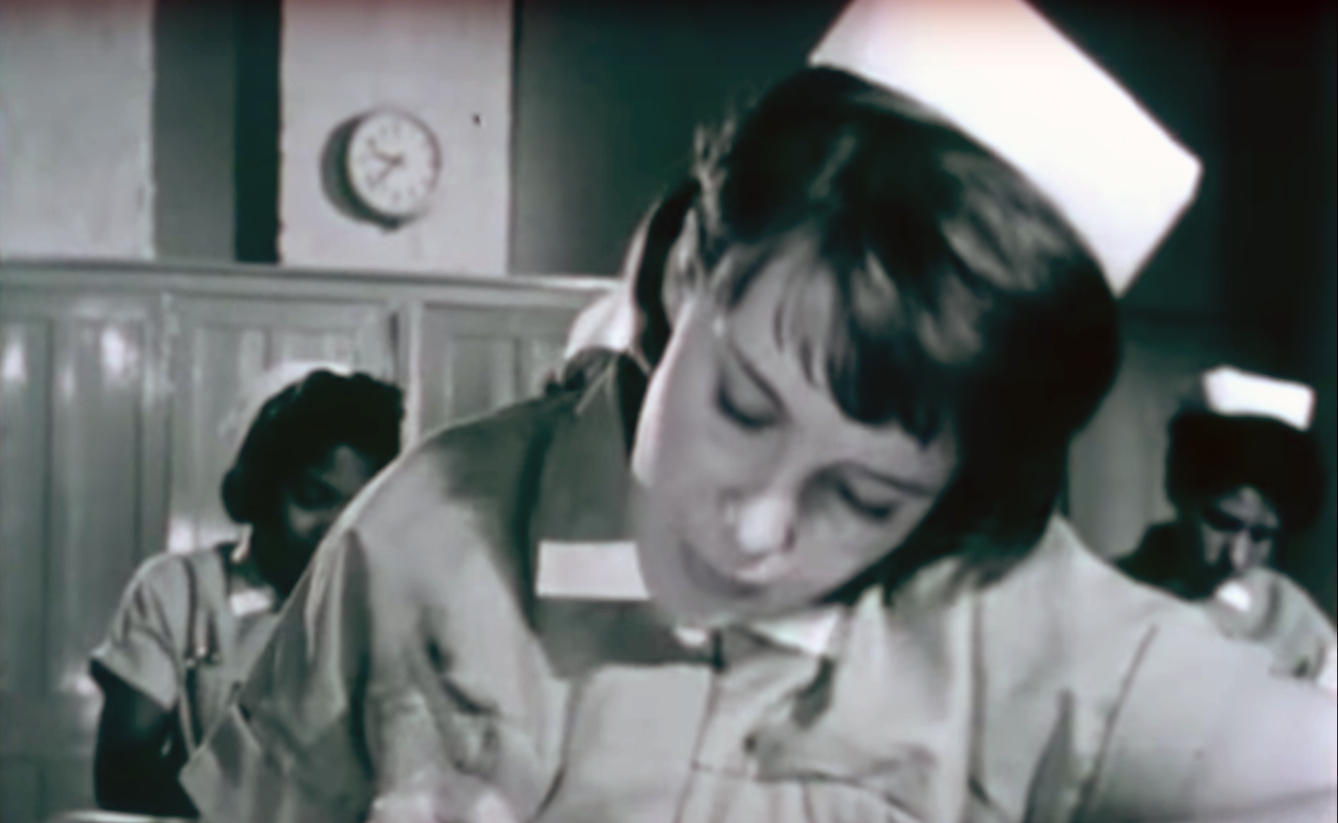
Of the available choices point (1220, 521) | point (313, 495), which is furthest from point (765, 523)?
point (1220, 521)

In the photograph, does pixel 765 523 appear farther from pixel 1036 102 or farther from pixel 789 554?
pixel 1036 102

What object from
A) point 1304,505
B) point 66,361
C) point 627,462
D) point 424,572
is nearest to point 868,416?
point 627,462

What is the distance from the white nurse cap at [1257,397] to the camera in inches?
74.6

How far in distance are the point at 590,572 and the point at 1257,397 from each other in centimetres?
91

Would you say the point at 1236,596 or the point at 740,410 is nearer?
the point at 740,410

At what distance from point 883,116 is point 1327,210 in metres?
0.67

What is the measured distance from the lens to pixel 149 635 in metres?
1.71

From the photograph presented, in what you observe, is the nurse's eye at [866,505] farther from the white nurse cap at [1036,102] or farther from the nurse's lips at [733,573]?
the white nurse cap at [1036,102]

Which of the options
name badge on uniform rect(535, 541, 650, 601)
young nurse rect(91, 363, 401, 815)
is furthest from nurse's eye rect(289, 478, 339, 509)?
name badge on uniform rect(535, 541, 650, 601)

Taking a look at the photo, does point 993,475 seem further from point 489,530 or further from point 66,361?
point 66,361

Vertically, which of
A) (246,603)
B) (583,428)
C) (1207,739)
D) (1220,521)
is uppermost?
(583,428)

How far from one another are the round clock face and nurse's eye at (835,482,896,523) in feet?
2.01

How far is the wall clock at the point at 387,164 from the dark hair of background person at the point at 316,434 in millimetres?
210

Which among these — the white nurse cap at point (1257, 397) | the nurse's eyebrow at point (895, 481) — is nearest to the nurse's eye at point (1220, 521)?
the white nurse cap at point (1257, 397)
